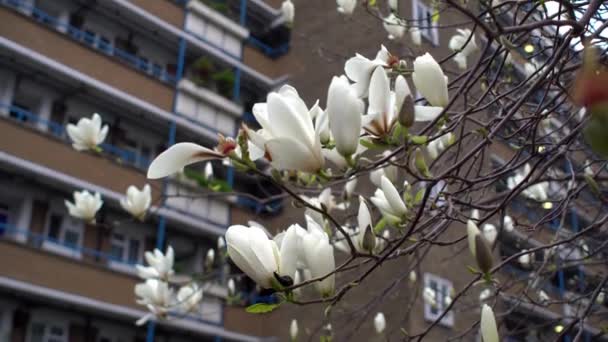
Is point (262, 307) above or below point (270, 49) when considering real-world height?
below

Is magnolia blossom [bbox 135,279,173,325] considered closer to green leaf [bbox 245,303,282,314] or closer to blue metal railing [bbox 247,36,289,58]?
green leaf [bbox 245,303,282,314]

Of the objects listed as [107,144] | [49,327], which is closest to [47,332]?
[49,327]

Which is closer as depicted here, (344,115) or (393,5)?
(344,115)

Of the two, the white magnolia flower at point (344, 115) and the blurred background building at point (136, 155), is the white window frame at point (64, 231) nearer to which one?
the blurred background building at point (136, 155)

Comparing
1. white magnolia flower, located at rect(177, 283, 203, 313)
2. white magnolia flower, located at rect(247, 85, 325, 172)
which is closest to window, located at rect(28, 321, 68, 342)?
white magnolia flower, located at rect(177, 283, 203, 313)

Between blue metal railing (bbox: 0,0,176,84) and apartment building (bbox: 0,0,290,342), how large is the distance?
1.4 inches

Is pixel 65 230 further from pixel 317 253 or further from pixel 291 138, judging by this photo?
pixel 291 138

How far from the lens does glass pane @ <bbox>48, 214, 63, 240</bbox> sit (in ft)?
35.7

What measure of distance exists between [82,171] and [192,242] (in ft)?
8.45

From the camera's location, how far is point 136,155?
12273mm

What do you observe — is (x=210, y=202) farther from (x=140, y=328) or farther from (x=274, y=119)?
(x=274, y=119)

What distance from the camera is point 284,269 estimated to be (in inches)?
51.8

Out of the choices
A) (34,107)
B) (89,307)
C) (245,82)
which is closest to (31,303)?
(89,307)

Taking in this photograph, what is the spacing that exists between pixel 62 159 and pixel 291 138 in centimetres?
998
